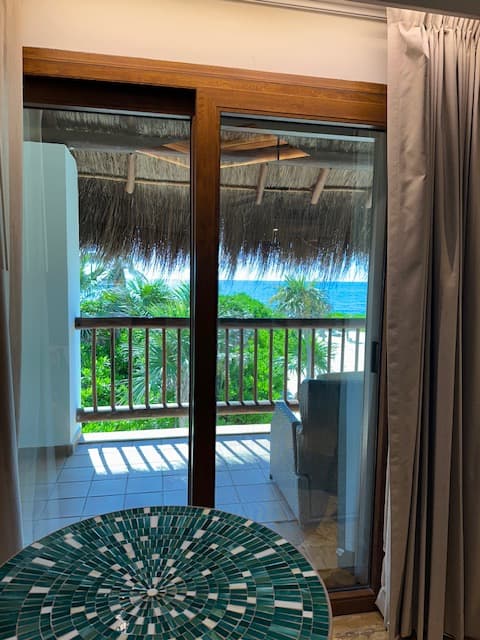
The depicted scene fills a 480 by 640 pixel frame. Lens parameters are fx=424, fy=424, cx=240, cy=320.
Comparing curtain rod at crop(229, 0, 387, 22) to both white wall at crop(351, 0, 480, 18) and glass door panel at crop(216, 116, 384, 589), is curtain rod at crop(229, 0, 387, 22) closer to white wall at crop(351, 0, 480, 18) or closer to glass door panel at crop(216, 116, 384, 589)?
glass door panel at crop(216, 116, 384, 589)

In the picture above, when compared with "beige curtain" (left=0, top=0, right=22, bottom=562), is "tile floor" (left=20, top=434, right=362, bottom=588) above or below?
below

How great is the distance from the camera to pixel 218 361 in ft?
5.61

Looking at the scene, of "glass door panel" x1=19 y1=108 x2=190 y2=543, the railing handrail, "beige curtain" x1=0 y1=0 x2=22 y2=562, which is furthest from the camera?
the railing handrail

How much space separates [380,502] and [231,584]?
→ 1.29 m

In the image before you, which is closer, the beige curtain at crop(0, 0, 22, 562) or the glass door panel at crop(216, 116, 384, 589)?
the beige curtain at crop(0, 0, 22, 562)

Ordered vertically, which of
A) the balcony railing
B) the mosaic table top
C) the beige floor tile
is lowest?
the beige floor tile

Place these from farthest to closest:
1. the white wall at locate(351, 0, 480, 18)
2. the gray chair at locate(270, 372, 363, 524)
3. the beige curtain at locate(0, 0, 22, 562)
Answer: the gray chair at locate(270, 372, 363, 524) → the beige curtain at locate(0, 0, 22, 562) → the white wall at locate(351, 0, 480, 18)

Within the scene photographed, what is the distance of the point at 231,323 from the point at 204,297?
0.19 m

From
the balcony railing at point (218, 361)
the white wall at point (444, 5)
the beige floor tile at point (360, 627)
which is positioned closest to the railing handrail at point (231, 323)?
the balcony railing at point (218, 361)

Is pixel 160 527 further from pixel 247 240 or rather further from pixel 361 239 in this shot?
pixel 361 239

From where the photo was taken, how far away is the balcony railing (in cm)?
170

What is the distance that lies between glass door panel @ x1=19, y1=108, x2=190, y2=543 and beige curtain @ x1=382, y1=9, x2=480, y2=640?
81cm

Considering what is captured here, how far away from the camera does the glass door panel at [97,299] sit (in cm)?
157

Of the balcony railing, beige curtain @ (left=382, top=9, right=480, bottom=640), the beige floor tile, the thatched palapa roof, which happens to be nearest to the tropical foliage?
the balcony railing
